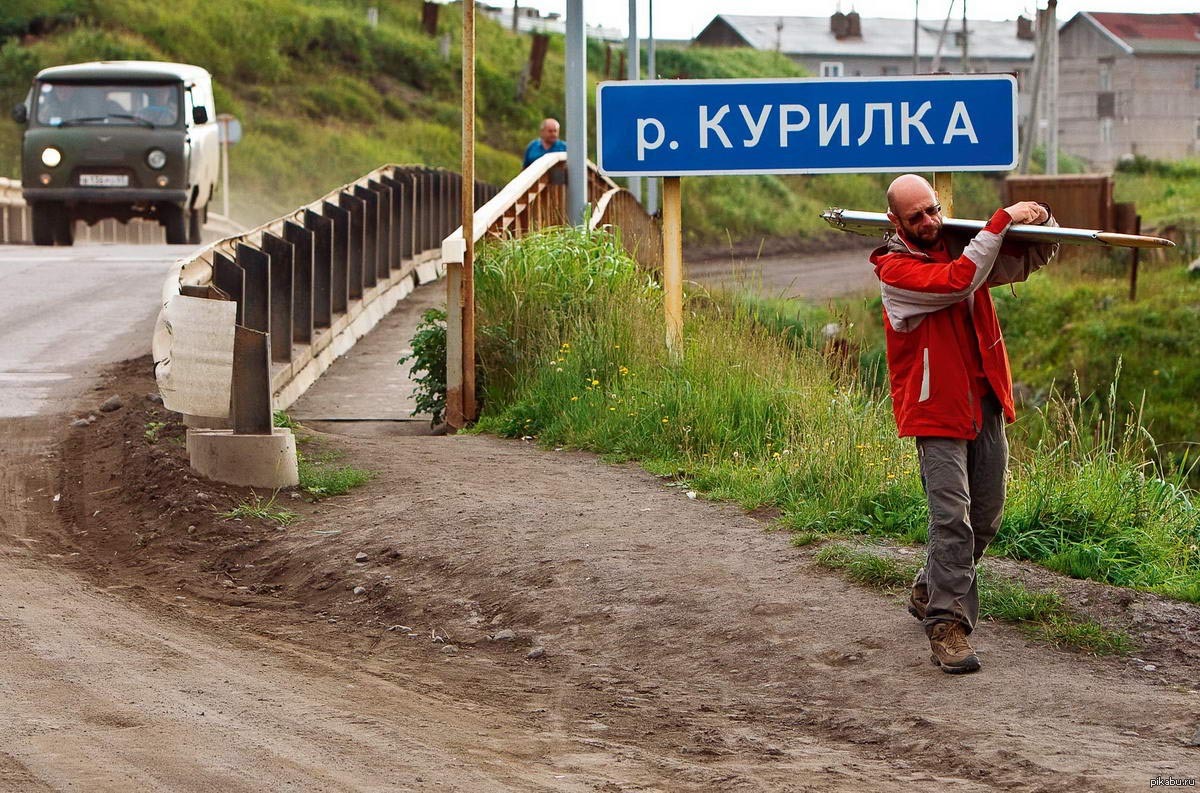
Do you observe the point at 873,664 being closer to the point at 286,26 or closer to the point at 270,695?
the point at 270,695

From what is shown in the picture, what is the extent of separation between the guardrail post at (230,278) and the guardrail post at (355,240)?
5094 millimetres

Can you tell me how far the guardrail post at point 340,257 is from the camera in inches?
583

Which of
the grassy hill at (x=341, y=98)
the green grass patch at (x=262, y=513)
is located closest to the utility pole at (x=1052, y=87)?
the grassy hill at (x=341, y=98)

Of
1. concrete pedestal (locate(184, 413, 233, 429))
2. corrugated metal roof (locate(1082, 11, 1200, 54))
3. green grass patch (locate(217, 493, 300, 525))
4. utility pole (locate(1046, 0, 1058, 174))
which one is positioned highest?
corrugated metal roof (locate(1082, 11, 1200, 54))

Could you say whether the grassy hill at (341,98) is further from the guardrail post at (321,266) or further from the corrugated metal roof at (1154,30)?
the corrugated metal roof at (1154,30)

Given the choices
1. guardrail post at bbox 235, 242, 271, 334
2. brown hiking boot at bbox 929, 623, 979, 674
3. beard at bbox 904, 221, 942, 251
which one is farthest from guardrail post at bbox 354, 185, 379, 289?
brown hiking boot at bbox 929, 623, 979, 674

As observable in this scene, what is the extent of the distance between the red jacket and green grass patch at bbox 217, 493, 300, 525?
355 centimetres

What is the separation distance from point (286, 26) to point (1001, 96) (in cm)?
4544

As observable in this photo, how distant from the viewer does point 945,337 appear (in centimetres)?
561

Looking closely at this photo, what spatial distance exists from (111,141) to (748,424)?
565 inches

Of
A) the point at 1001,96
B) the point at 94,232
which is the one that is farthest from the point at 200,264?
the point at 94,232

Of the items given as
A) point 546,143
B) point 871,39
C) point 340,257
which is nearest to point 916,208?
point 340,257

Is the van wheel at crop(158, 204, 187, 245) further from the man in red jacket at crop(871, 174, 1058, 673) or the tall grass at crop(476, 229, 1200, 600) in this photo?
the man in red jacket at crop(871, 174, 1058, 673)

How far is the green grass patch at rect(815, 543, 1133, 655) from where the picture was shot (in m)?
5.88
